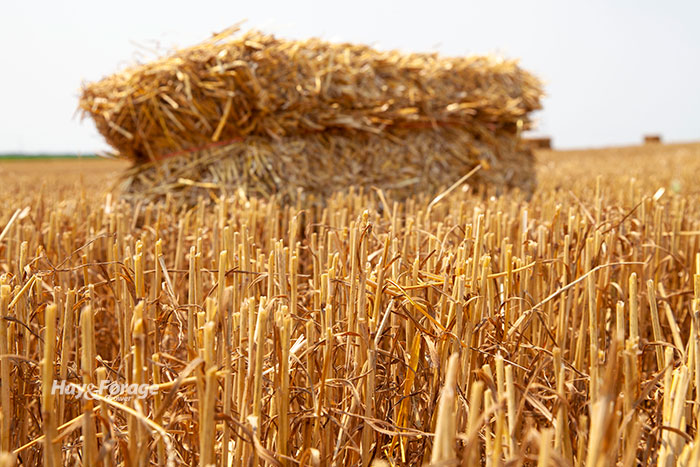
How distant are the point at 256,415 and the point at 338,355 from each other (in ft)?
1.00

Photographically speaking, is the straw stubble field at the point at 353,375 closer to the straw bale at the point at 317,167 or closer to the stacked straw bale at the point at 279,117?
the straw bale at the point at 317,167

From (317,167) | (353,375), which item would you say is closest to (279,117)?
(317,167)

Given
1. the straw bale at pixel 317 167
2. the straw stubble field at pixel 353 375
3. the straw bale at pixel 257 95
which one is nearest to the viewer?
the straw stubble field at pixel 353 375

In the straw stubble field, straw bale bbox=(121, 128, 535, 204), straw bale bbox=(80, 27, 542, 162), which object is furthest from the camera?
straw bale bbox=(121, 128, 535, 204)

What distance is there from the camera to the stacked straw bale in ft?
10.5

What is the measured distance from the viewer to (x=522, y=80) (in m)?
4.72

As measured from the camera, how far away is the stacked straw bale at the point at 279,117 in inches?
126

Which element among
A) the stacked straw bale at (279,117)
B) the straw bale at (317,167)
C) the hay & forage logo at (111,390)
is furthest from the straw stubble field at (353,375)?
the stacked straw bale at (279,117)

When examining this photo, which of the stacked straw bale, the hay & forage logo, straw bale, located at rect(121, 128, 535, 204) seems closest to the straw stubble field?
the hay & forage logo

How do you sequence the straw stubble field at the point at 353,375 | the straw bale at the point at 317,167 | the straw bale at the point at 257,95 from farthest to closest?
the straw bale at the point at 317,167
the straw bale at the point at 257,95
the straw stubble field at the point at 353,375

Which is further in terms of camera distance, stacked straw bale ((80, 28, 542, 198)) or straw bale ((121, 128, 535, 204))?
straw bale ((121, 128, 535, 204))

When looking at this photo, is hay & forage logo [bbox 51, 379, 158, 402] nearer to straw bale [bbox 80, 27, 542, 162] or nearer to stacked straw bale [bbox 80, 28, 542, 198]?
stacked straw bale [bbox 80, 28, 542, 198]

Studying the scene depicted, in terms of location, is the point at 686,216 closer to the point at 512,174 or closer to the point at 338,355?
the point at 338,355

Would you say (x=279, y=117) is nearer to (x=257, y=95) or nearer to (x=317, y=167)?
(x=257, y=95)
